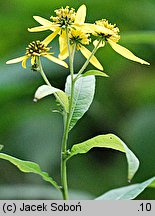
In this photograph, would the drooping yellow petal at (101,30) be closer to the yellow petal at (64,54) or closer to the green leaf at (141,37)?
the yellow petal at (64,54)

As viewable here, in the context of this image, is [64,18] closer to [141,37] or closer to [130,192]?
[130,192]

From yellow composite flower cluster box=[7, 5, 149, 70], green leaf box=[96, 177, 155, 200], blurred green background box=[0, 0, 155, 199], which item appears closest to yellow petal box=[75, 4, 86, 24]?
yellow composite flower cluster box=[7, 5, 149, 70]

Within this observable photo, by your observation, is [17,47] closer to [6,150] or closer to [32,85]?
[32,85]

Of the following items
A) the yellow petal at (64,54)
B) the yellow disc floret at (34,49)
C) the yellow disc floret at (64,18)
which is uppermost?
the yellow disc floret at (64,18)

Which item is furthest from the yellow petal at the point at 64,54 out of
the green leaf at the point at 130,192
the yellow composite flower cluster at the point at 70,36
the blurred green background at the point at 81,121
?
the blurred green background at the point at 81,121

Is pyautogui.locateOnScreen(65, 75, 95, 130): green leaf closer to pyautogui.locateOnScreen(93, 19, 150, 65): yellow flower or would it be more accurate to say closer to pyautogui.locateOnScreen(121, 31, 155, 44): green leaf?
pyautogui.locateOnScreen(93, 19, 150, 65): yellow flower
